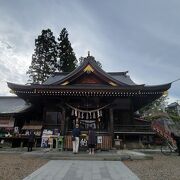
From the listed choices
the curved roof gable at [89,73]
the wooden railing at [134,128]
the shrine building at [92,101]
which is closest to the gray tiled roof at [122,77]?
the shrine building at [92,101]

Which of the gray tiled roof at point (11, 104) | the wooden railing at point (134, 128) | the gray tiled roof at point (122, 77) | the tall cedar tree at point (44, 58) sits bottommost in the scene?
the wooden railing at point (134, 128)

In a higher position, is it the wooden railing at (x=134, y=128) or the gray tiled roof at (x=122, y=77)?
the gray tiled roof at (x=122, y=77)

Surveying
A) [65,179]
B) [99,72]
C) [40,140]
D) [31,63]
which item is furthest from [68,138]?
[31,63]

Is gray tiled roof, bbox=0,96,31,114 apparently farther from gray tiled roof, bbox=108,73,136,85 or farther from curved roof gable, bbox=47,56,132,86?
gray tiled roof, bbox=108,73,136,85

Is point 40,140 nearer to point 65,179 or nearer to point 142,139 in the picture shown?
point 142,139

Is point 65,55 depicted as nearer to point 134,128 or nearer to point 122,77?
point 122,77

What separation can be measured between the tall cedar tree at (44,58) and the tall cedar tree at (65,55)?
114cm

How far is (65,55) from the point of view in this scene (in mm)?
41938

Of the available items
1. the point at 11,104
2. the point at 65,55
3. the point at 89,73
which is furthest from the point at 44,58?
the point at 89,73

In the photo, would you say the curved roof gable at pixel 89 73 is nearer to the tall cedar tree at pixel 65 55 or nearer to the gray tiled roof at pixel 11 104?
the gray tiled roof at pixel 11 104

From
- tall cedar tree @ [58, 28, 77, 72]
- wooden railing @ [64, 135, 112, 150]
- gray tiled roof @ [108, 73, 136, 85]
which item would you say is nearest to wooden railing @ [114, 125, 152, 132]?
wooden railing @ [64, 135, 112, 150]

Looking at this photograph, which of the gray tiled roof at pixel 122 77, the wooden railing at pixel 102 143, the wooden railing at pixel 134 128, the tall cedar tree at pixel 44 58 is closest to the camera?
the wooden railing at pixel 102 143

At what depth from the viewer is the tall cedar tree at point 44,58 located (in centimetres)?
3956

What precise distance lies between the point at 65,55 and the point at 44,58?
13.1ft
